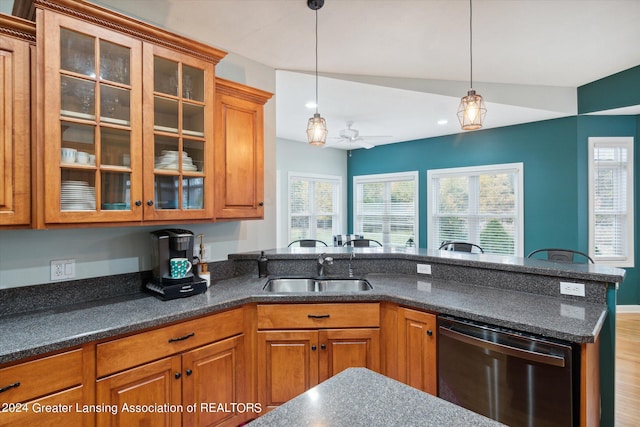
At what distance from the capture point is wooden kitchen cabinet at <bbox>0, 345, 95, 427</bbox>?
1294 mm

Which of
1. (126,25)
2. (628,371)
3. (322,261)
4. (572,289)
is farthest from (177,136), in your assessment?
(628,371)

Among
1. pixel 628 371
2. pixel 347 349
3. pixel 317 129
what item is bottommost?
pixel 628 371

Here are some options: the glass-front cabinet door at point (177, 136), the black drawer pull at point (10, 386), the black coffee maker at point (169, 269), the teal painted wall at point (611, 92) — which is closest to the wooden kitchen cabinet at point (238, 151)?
the glass-front cabinet door at point (177, 136)

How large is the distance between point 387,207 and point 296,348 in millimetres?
4961

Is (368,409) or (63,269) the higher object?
(63,269)

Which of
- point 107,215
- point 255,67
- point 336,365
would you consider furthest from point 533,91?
point 107,215

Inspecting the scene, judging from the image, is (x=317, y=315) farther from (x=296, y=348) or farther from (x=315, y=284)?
(x=315, y=284)

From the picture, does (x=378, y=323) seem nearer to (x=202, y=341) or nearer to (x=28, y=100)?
(x=202, y=341)

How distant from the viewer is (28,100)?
62.6 inches

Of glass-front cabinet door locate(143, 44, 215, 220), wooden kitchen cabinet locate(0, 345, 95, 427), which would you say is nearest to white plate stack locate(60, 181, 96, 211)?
glass-front cabinet door locate(143, 44, 215, 220)

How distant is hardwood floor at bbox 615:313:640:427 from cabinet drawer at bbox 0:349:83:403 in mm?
3267

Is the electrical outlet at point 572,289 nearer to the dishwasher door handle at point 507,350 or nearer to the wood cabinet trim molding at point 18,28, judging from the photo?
the dishwasher door handle at point 507,350

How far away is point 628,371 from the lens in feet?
9.63

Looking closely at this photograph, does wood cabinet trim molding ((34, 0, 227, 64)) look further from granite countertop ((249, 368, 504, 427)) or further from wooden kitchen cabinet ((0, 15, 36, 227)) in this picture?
granite countertop ((249, 368, 504, 427))
